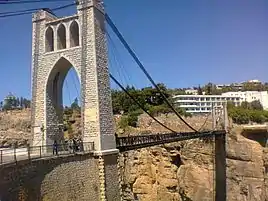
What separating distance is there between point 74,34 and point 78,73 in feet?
5.79

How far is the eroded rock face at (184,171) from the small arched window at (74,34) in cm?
1388

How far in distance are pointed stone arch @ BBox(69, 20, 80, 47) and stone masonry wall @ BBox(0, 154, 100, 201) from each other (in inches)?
172

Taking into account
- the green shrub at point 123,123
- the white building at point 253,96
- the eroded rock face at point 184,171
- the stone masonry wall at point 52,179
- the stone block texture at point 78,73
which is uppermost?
the white building at point 253,96

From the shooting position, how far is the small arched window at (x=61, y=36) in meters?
13.7

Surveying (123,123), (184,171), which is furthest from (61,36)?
(123,123)

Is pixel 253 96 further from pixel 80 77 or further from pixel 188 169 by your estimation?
pixel 80 77

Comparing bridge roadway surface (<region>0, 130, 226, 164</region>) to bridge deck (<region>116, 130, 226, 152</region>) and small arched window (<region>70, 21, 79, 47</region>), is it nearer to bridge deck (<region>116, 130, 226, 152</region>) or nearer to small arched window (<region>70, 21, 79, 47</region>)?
bridge deck (<region>116, 130, 226, 152</region>)

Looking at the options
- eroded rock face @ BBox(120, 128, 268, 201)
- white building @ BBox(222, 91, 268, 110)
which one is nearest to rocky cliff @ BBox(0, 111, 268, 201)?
eroded rock face @ BBox(120, 128, 268, 201)

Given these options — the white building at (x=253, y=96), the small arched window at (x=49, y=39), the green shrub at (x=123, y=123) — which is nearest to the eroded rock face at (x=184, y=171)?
the green shrub at (x=123, y=123)

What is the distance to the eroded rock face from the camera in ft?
75.3

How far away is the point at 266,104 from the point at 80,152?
49683mm

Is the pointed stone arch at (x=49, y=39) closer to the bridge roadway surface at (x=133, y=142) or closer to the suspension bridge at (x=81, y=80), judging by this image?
the suspension bridge at (x=81, y=80)

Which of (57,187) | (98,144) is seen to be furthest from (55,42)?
(57,187)

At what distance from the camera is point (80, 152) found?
11.2 meters
